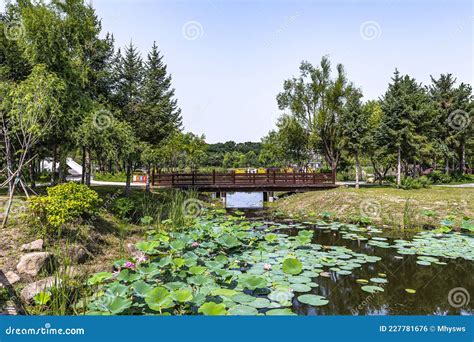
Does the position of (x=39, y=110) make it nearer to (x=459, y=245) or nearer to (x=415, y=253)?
(x=415, y=253)

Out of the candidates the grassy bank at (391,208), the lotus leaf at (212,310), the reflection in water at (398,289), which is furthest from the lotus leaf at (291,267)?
the grassy bank at (391,208)

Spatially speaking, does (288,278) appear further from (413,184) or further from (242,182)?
(413,184)

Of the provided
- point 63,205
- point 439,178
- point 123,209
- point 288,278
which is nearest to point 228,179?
point 123,209

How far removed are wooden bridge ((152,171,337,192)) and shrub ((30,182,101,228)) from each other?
1172cm

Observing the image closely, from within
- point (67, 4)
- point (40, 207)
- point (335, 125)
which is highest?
point (67, 4)

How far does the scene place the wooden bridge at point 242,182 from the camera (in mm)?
20266

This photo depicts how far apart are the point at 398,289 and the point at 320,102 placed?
21.9 m

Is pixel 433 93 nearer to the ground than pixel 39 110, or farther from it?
farther from it

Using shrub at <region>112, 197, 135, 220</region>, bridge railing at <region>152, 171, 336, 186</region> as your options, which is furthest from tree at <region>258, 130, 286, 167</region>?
shrub at <region>112, 197, 135, 220</region>

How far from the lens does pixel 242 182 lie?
2067 cm

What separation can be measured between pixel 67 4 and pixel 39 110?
7.34 meters

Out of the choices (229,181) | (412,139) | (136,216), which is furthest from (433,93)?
(136,216)

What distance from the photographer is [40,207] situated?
705cm

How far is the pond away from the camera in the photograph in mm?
4398
